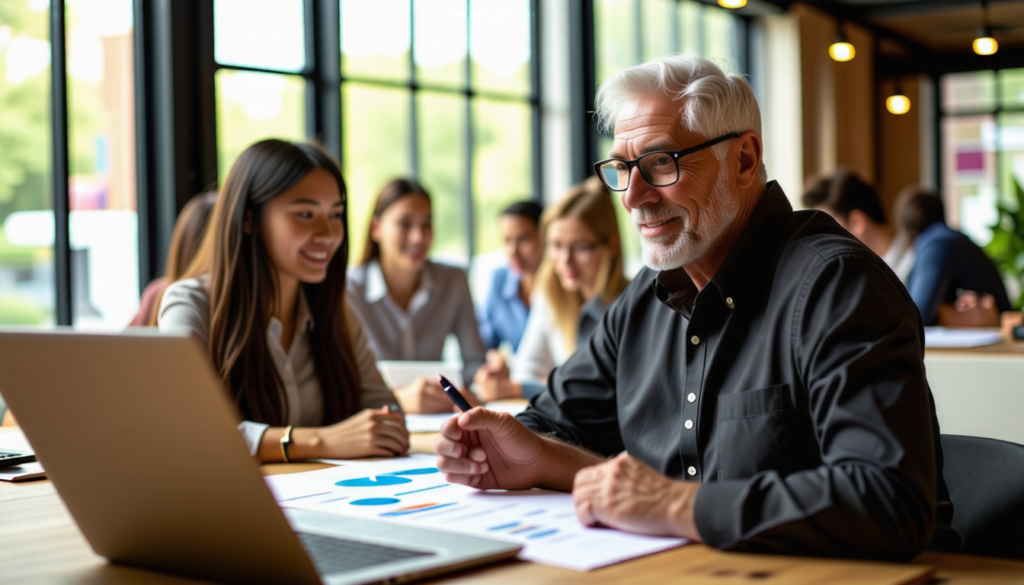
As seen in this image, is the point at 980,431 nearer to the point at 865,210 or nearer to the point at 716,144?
the point at 716,144

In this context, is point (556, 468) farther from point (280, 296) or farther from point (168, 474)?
point (280, 296)

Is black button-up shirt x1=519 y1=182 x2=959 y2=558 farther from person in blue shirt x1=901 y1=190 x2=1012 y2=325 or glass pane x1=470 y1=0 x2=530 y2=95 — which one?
glass pane x1=470 y1=0 x2=530 y2=95

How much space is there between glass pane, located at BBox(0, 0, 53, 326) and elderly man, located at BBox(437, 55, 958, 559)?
300 centimetres

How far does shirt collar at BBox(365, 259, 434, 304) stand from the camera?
4.80m

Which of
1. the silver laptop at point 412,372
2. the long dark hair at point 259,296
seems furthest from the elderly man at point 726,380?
the silver laptop at point 412,372

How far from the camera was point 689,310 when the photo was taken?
185 centimetres

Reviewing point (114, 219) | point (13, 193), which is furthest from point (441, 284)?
point (13, 193)

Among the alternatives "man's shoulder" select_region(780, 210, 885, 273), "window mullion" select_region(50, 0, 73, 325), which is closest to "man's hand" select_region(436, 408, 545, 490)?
"man's shoulder" select_region(780, 210, 885, 273)

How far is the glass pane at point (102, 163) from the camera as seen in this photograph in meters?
4.46

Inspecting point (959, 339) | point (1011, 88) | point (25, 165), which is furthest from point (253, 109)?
point (1011, 88)

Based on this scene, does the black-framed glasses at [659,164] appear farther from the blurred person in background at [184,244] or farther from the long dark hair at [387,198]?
the long dark hair at [387,198]

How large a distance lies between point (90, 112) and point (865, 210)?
13.1 feet

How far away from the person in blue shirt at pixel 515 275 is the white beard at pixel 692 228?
3.72m

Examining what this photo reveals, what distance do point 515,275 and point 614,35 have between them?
3.18 m
